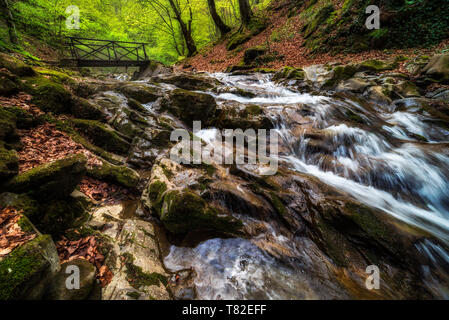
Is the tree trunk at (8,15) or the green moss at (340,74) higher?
the tree trunk at (8,15)

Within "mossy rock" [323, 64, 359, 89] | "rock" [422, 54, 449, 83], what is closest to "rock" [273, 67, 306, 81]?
"mossy rock" [323, 64, 359, 89]

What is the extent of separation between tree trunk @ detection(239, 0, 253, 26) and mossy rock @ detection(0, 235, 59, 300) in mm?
18146

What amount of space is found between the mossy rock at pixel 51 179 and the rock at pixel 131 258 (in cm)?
60

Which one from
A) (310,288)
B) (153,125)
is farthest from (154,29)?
(310,288)

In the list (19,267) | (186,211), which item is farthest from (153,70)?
(19,267)

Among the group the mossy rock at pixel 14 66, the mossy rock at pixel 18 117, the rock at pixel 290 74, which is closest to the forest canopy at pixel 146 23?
the mossy rock at pixel 14 66

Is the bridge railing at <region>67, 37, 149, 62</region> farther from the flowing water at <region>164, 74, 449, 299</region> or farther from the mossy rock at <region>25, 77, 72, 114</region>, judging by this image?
the flowing water at <region>164, 74, 449, 299</region>

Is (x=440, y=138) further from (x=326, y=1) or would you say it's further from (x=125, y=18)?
(x=125, y=18)

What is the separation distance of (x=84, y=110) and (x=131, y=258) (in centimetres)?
431

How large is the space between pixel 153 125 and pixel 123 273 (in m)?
3.89

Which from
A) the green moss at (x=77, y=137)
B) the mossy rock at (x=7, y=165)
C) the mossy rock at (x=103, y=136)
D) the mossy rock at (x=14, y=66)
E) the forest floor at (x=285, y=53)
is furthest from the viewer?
the forest floor at (x=285, y=53)

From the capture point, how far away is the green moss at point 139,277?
2.09 m

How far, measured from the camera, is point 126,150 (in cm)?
468

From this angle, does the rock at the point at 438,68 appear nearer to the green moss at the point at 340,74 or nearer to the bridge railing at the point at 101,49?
the green moss at the point at 340,74
